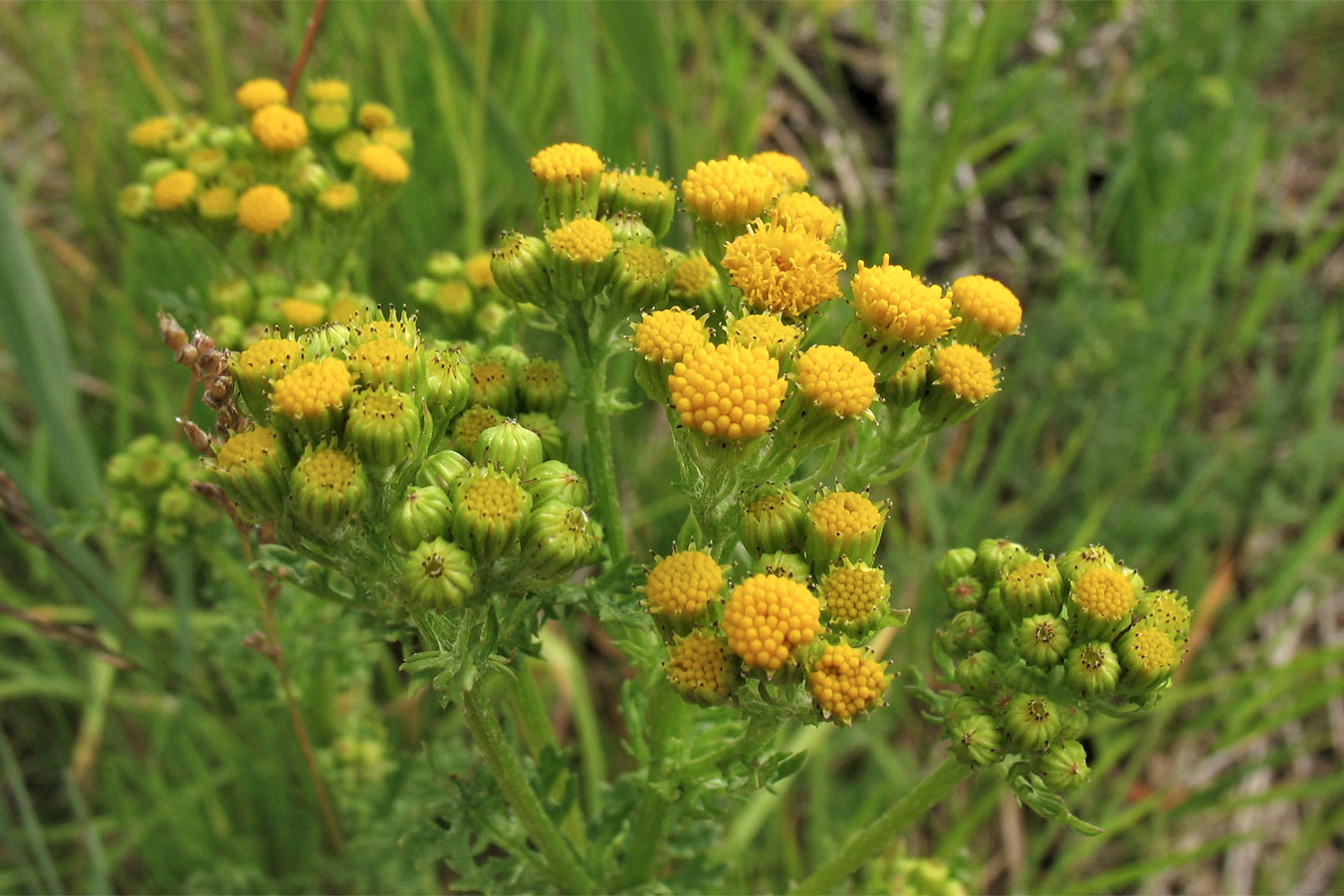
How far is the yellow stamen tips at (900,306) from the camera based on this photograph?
2426 mm

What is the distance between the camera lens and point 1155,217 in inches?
217

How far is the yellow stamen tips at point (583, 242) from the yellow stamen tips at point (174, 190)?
1619 mm

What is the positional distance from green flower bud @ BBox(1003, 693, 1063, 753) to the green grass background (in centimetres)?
145

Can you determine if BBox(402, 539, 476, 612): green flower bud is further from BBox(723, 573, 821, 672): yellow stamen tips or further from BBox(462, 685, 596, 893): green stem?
BBox(723, 573, 821, 672): yellow stamen tips

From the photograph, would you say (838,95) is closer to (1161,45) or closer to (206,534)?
(1161,45)

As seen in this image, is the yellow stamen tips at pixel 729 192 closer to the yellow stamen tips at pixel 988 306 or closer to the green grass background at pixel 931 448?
the yellow stamen tips at pixel 988 306

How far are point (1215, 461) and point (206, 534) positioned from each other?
185 inches

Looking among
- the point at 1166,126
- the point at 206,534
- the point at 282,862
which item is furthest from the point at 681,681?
the point at 1166,126

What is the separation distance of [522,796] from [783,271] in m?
1.40

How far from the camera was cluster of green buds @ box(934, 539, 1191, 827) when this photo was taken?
234cm

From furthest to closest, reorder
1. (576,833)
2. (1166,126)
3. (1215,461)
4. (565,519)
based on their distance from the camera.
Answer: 1. (1166,126)
2. (1215,461)
3. (576,833)
4. (565,519)

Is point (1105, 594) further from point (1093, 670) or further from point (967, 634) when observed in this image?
point (967, 634)

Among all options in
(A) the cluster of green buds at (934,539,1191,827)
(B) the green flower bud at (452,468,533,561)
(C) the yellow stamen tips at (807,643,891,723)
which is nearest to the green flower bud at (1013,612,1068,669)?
(A) the cluster of green buds at (934,539,1191,827)

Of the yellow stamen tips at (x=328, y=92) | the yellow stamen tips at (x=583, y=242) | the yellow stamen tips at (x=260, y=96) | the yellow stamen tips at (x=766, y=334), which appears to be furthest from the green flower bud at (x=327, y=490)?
the yellow stamen tips at (x=328, y=92)
